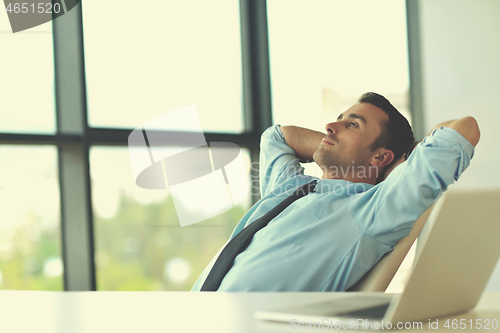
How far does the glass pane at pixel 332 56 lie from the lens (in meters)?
3.10

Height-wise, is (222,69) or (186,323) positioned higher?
(222,69)

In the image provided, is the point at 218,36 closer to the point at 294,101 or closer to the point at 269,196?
the point at 294,101

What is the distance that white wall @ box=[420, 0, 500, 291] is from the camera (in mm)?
2532

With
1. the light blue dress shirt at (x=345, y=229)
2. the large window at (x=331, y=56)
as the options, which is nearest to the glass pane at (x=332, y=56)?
the large window at (x=331, y=56)

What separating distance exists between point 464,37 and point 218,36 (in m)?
1.59

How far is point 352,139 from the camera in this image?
161 centimetres

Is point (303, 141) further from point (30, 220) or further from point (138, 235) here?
point (30, 220)

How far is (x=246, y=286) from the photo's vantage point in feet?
4.02

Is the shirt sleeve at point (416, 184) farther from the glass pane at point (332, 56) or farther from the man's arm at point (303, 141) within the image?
the glass pane at point (332, 56)

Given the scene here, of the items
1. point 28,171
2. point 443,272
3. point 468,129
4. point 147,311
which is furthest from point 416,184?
point 28,171

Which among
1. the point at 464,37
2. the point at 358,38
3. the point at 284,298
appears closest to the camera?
the point at 284,298

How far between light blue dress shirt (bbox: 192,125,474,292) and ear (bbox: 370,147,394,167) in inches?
9.5

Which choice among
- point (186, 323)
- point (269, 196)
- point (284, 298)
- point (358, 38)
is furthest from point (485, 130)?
point (186, 323)

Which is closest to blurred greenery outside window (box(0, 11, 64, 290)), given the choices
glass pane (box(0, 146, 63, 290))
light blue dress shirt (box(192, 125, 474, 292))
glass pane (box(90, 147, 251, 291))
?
glass pane (box(0, 146, 63, 290))
